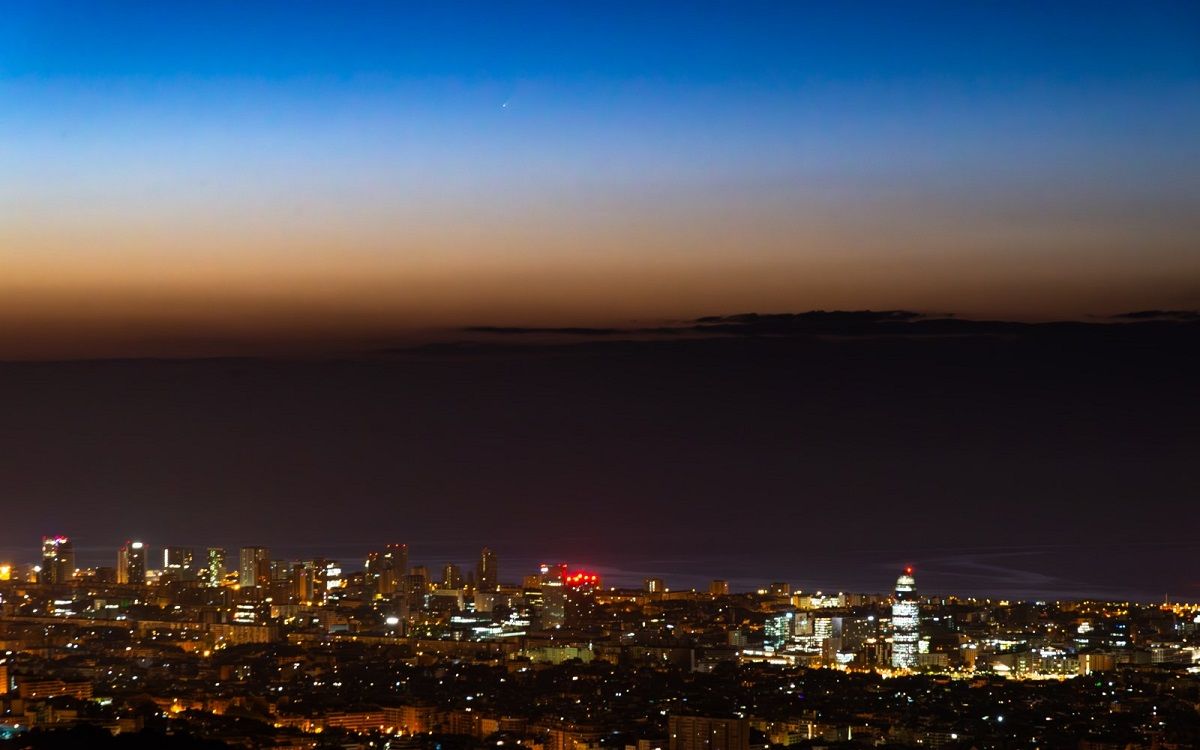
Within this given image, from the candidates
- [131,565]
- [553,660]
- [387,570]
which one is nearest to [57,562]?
[131,565]

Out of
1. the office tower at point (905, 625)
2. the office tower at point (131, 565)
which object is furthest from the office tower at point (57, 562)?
the office tower at point (905, 625)

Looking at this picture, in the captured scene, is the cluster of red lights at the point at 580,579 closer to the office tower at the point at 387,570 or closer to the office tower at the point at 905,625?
the office tower at the point at 387,570

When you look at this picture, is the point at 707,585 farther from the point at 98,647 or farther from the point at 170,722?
the point at 170,722

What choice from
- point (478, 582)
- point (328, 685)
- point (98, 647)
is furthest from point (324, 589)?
point (328, 685)

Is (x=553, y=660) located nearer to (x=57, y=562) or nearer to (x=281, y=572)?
(x=281, y=572)

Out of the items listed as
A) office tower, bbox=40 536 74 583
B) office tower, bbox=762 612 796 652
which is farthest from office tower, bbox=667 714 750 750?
office tower, bbox=40 536 74 583

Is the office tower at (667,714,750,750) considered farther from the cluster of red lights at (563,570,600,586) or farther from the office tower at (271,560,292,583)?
the office tower at (271,560,292,583)
